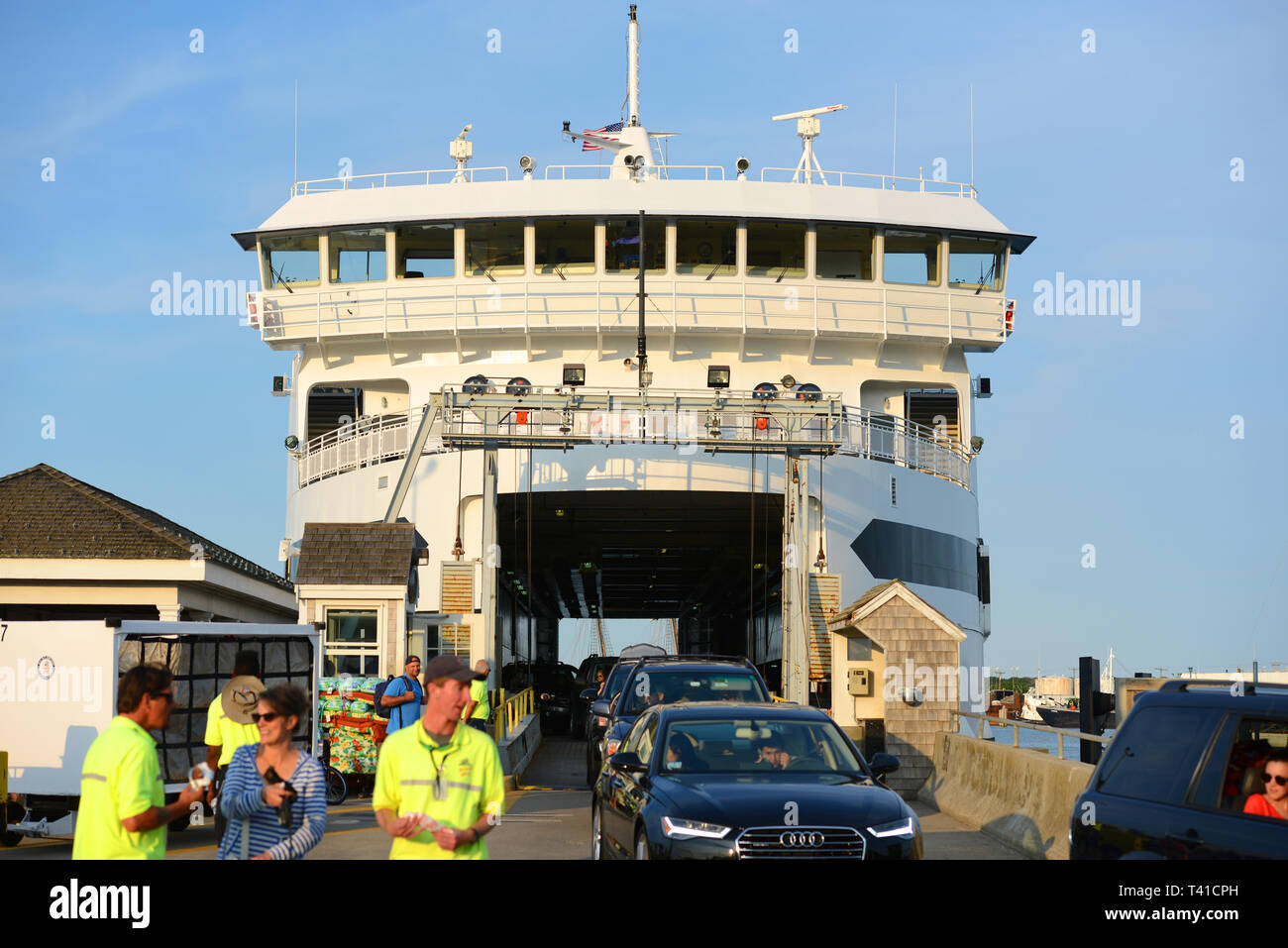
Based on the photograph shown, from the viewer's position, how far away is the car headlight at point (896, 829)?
8.60 m

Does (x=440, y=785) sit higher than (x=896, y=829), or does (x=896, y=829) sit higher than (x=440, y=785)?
(x=440, y=785)

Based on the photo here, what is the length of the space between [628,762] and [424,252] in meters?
22.8

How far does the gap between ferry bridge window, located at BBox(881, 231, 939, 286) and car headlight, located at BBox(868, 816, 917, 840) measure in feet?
77.0

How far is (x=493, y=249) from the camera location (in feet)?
103

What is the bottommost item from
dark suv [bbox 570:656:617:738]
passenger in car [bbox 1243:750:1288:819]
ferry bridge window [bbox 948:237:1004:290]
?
dark suv [bbox 570:656:617:738]

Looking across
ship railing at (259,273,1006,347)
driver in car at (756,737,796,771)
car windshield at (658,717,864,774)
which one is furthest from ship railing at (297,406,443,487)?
driver in car at (756,737,796,771)

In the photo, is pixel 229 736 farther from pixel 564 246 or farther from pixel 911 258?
pixel 911 258

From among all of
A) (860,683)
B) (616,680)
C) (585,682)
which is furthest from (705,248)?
(860,683)

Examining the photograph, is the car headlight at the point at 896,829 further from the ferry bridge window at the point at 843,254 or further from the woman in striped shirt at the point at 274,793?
the ferry bridge window at the point at 843,254

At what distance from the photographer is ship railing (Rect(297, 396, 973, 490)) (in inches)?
928

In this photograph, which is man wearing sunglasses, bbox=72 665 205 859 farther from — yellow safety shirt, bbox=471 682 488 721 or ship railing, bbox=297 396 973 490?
ship railing, bbox=297 396 973 490

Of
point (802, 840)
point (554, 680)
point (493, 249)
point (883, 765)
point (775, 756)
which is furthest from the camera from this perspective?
point (554, 680)
